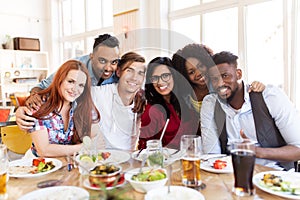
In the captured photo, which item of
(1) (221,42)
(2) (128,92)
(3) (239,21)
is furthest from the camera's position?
(1) (221,42)

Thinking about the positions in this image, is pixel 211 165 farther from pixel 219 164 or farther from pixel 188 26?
pixel 188 26

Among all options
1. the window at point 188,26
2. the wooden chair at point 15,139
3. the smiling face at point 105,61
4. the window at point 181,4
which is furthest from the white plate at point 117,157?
the window at point 181,4

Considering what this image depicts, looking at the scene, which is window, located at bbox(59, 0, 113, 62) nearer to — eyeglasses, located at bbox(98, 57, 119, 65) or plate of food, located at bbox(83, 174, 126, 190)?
eyeglasses, located at bbox(98, 57, 119, 65)

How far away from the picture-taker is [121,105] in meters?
2.03

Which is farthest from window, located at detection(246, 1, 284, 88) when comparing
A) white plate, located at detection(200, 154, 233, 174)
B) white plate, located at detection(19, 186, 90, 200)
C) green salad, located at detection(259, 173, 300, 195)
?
white plate, located at detection(19, 186, 90, 200)

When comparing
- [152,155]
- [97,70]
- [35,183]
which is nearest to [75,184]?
[35,183]

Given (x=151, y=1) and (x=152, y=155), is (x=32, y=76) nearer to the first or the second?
(x=151, y=1)

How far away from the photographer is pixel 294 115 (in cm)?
171

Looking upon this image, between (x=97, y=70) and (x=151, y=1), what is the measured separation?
238 cm

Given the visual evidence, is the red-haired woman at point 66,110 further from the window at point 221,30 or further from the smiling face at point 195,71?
the window at point 221,30

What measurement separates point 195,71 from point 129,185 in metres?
1.15

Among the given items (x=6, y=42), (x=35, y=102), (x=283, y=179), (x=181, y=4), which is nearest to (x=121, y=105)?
(x=35, y=102)

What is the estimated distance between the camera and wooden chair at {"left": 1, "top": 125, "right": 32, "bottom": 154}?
2.40m

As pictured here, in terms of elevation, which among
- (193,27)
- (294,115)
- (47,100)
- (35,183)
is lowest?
(35,183)
